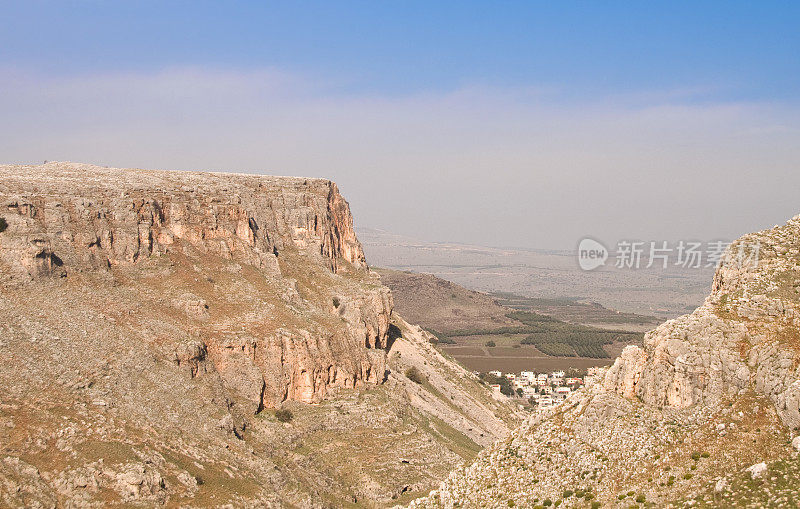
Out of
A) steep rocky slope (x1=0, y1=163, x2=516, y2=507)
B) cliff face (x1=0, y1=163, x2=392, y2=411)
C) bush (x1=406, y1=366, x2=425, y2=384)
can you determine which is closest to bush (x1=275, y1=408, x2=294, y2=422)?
steep rocky slope (x1=0, y1=163, x2=516, y2=507)

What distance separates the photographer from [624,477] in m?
28.2

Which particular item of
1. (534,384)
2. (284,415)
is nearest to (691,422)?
(284,415)

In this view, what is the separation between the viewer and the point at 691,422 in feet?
92.9

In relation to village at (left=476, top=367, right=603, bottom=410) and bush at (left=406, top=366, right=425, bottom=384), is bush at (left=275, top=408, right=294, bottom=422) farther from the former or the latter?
village at (left=476, top=367, right=603, bottom=410)

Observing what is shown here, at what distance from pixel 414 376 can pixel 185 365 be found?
1373 inches

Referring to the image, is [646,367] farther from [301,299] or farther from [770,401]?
[301,299]

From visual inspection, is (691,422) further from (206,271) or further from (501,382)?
(501,382)

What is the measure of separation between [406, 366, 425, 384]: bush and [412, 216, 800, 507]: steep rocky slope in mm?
45338

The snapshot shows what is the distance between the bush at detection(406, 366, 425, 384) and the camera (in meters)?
80.4

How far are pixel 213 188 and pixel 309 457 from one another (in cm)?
3516

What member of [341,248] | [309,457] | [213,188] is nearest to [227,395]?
[309,457]

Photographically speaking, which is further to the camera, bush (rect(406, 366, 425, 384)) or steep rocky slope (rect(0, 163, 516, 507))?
bush (rect(406, 366, 425, 384))

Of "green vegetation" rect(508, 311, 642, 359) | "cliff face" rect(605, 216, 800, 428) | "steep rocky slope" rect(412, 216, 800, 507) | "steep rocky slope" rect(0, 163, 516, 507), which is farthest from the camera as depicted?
"green vegetation" rect(508, 311, 642, 359)

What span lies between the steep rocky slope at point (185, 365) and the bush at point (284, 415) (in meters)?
0.42
